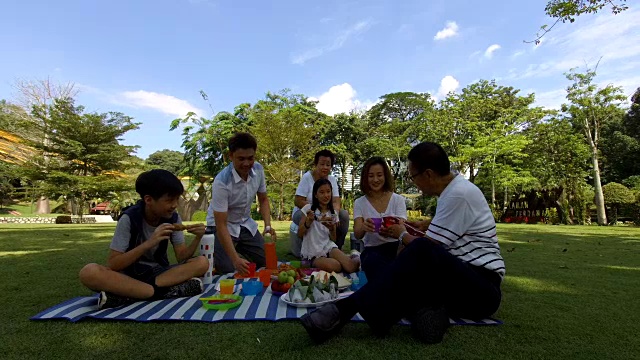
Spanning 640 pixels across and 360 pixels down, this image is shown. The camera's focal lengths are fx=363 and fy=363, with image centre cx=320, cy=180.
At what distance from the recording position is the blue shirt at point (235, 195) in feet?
14.6

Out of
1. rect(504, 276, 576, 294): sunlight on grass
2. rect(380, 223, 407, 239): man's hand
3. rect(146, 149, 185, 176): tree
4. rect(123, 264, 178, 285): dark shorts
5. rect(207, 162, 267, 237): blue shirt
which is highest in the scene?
rect(146, 149, 185, 176): tree

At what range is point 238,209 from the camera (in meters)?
4.87

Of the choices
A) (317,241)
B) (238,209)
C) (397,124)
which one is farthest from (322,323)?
(397,124)

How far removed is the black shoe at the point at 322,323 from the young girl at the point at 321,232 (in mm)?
2331

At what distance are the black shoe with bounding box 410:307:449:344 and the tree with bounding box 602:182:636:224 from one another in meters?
23.5

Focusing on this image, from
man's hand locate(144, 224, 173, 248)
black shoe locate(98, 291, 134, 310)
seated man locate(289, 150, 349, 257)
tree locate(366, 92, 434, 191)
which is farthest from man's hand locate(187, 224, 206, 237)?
tree locate(366, 92, 434, 191)

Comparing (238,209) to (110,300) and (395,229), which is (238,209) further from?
(395,229)

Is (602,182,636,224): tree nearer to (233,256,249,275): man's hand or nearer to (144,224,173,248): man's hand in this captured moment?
(233,256,249,275): man's hand

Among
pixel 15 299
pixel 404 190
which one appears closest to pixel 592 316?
pixel 15 299

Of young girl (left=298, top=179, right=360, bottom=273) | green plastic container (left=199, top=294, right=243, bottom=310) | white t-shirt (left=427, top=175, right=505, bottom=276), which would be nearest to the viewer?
white t-shirt (left=427, top=175, right=505, bottom=276)

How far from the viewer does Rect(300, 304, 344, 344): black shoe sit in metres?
2.16

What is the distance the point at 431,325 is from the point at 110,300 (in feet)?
8.22

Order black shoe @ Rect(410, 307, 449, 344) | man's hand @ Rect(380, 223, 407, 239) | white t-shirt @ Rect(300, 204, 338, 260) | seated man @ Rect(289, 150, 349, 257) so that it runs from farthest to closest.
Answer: seated man @ Rect(289, 150, 349, 257)
white t-shirt @ Rect(300, 204, 338, 260)
man's hand @ Rect(380, 223, 407, 239)
black shoe @ Rect(410, 307, 449, 344)

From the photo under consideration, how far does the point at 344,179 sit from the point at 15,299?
1224 inches
